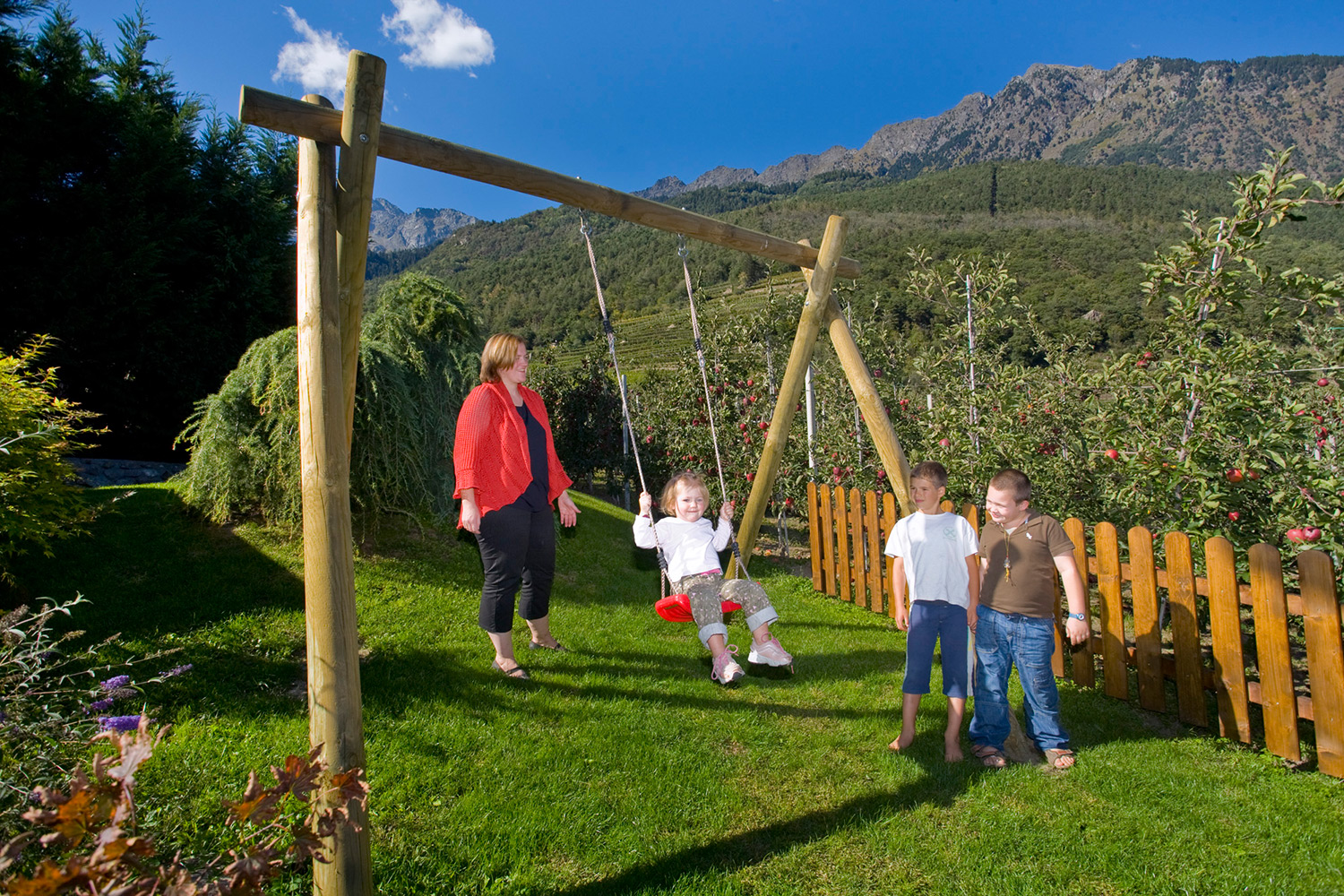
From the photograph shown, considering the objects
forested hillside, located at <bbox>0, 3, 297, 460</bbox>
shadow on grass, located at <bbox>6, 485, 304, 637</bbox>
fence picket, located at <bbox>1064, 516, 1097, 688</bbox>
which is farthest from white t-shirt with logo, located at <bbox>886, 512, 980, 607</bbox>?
forested hillside, located at <bbox>0, 3, 297, 460</bbox>

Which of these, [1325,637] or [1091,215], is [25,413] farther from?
[1091,215]

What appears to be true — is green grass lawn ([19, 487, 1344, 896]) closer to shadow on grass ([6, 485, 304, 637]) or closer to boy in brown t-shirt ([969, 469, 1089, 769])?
shadow on grass ([6, 485, 304, 637])

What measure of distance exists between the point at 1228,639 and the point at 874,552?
8.74ft

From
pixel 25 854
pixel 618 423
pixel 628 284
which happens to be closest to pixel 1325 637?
pixel 25 854

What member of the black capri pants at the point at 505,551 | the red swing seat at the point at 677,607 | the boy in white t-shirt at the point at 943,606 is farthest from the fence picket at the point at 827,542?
the black capri pants at the point at 505,551

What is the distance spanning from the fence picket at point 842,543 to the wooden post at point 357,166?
15.3 feet

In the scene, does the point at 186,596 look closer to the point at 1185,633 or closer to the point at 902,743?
the point at 902,743

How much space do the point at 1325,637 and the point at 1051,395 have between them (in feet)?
11.2

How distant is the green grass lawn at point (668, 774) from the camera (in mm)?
2615

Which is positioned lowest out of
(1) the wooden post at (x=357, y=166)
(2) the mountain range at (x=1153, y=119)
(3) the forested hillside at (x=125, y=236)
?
A: (1) the wooden post at (x=357, y=166)

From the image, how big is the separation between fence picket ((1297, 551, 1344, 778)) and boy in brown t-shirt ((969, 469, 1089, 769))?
94cm

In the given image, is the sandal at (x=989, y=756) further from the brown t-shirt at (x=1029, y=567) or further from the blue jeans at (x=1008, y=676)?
the brown t-shirt at (x=1029, y=567)

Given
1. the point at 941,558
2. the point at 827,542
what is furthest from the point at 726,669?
the point at 827,542

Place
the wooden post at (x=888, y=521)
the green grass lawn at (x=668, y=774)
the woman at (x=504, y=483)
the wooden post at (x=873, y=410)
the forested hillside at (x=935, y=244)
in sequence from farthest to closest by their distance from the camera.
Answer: the forested hillside at (x=935, y=244)
the wooden post at (x=888, y=521)
the wooden post at (x=873, y=410)
the woman at (x=504, y=483)
the green grass lawn at (x=668, y=774)
